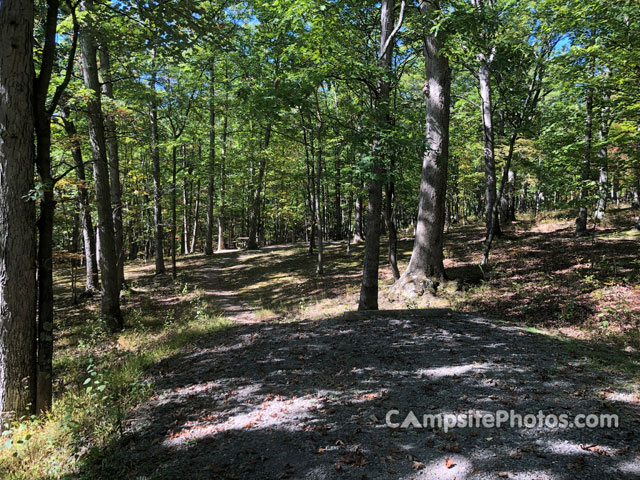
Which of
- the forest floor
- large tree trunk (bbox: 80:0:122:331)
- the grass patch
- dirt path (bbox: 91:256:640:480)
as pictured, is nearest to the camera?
dirt path (bbox: 91:256:640:480)

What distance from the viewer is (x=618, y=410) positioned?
3627 millimetres

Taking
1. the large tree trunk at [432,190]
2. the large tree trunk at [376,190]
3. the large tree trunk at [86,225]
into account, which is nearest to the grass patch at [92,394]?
the large tree trunk at [86,225]

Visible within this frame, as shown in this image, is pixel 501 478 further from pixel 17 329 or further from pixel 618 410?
pixel 17 329

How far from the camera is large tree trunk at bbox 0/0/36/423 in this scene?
4.10 meters

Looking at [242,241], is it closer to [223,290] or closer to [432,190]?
[223,290]

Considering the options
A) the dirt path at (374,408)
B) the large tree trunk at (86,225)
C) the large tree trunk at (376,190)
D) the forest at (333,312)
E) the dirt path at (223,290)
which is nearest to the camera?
the dirt path at (374,408)

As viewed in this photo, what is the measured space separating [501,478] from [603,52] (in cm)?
1161

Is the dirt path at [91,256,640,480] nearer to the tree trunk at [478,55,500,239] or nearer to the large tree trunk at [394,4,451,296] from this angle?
the large tree trunk at [394,4,451,296]

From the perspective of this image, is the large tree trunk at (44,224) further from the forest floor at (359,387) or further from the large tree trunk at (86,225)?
the large tree trunk at (86,225)

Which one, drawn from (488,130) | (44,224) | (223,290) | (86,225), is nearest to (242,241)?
(223,290)

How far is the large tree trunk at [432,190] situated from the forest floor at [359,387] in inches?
35.0

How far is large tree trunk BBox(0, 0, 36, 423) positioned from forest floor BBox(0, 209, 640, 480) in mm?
688

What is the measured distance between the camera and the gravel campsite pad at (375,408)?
2.95 m

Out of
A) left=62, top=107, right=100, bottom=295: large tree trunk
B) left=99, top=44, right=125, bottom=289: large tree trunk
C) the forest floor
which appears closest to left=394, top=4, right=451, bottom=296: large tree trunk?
the forest floor
